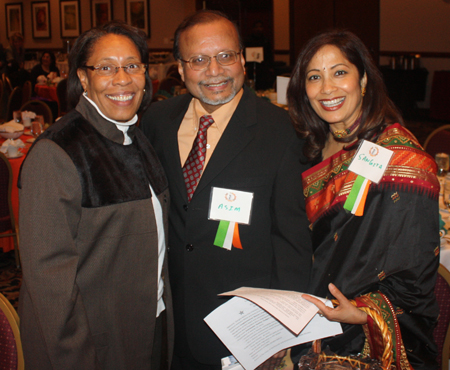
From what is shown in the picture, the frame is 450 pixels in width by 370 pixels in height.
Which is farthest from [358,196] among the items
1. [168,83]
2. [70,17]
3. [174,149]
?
[70,17]

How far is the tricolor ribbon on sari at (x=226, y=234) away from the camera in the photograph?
5.18 feet

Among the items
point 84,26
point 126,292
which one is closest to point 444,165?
point 126,292

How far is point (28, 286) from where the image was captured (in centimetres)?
122

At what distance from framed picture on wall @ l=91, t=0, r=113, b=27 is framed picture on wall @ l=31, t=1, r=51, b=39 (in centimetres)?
233

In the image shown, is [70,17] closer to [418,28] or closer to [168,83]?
[168,83]

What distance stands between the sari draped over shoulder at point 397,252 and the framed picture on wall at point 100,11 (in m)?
14.1

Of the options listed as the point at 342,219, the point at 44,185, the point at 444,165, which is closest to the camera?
the point at 44,185

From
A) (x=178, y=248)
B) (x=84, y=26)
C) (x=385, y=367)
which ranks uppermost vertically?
(x=84, y=26)

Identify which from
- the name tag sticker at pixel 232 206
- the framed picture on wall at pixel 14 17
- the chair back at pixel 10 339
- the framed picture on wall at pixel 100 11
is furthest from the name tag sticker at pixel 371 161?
the framed picture on wall at pixel 14 17

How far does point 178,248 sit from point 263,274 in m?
0.36

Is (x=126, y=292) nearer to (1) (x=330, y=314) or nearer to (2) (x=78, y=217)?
(2) (x=78, y=217)

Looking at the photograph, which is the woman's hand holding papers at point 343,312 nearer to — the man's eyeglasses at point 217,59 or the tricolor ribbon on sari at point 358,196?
the tricolor ribbon on sari at point 358,196

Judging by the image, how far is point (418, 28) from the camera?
30.8ft

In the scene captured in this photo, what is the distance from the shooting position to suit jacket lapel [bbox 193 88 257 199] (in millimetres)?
1574
